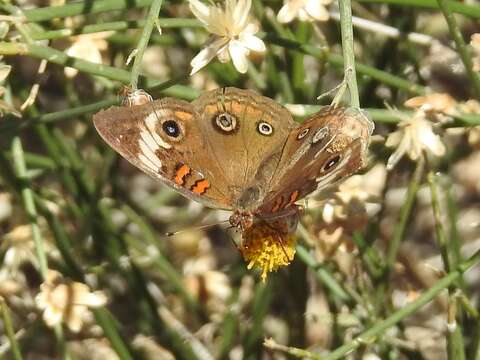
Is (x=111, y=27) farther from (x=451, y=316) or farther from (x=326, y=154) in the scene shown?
(x=451, y=316)

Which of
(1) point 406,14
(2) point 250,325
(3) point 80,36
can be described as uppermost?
(1) point 406,14

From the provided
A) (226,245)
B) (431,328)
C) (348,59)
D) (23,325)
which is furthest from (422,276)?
(348,59)

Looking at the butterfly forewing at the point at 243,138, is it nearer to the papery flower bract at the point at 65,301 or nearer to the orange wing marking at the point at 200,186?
the orange wing marking at the point at 200,186

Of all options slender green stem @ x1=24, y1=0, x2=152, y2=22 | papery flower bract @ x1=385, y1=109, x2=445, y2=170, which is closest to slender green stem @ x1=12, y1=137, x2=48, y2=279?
slender green stem @ x1=24, y1=0, x2=152, y2=22

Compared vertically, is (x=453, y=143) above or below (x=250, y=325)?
above

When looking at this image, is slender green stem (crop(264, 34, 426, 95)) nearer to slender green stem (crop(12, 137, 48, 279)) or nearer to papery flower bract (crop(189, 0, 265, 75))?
papery flower bract (crop(189, 0, 265, 75))

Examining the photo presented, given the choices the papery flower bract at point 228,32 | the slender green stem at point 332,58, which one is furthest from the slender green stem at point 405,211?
the papery flower bract at point 228,32

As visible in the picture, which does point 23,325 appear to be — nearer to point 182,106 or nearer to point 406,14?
point 182,106
